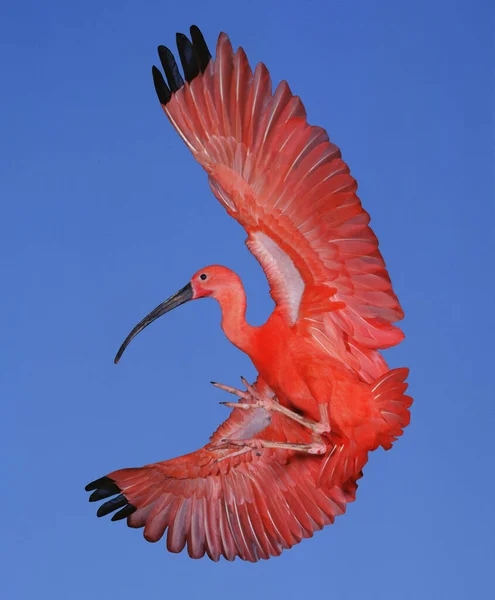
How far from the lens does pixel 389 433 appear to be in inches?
90.7

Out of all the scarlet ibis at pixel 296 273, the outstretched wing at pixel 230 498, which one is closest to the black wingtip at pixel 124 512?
the outstretched wing at pixel 230 498

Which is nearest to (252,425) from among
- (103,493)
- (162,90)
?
(103,493)

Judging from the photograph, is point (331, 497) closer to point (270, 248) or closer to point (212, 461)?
point (212, 461)

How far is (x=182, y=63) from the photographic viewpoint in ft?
8.12

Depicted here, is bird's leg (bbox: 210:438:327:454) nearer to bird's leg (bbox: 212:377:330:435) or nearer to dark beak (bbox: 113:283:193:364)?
bird's leg (bbox: 212:377:330:435)

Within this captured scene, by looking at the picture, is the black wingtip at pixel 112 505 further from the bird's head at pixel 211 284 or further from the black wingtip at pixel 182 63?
the black wingtip at pixel 182 63

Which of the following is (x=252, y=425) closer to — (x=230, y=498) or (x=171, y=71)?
(x=230, y=498)

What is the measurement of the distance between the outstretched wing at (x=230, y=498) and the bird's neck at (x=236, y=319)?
0.30m

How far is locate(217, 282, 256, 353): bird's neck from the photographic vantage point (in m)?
2.44

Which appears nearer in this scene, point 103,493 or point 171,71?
point 171,71

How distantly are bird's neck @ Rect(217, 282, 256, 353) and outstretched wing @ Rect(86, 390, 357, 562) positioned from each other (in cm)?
30

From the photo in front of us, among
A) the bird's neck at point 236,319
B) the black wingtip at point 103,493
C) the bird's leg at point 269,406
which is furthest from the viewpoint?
the black wingtip at point 103,493

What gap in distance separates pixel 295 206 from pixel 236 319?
1.05ft

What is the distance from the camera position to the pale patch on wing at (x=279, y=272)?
94.6 inches
